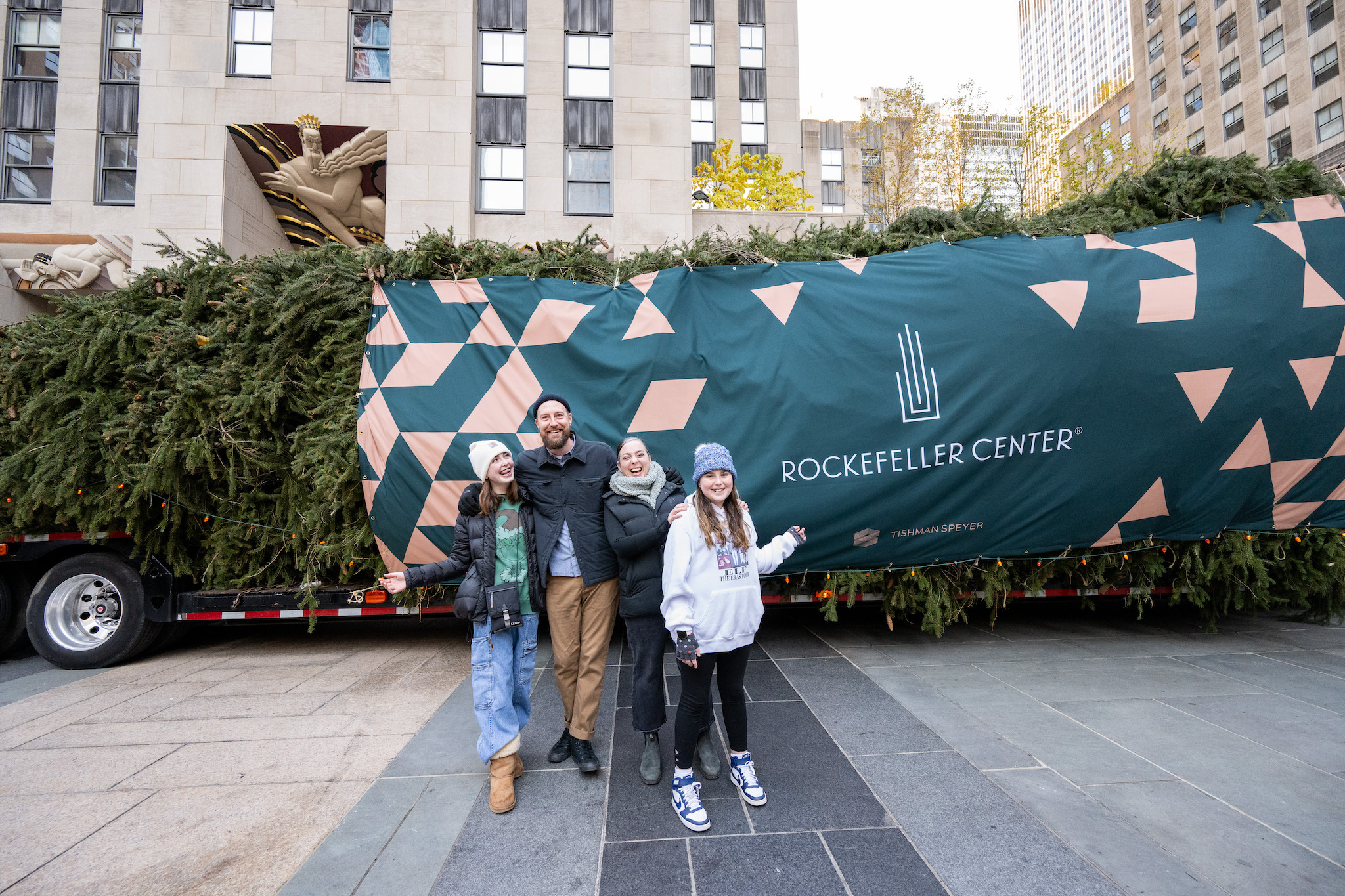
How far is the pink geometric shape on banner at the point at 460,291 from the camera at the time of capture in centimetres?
509

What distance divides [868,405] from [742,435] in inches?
40.1

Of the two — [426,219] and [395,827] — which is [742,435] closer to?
[395,827]

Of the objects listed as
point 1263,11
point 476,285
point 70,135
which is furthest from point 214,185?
point 1263,11

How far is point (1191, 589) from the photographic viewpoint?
5.12 meters

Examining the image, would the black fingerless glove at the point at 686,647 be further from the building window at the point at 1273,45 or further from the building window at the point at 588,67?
the building window at the point at 1273,45

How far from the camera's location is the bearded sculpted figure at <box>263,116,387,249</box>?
14.9m

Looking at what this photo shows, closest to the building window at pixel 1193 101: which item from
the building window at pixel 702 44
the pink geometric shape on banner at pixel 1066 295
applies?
the building window at pixel 702 44

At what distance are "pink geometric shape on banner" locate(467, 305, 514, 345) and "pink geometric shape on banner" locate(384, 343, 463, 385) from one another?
0.45ft

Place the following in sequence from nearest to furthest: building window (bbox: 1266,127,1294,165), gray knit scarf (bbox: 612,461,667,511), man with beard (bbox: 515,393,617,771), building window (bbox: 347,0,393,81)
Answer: gray knit scarf (bbox: 612,461,667,511), man with beard (bbox: 515,393,617,771), building window (bbox: 347,0,393,81), building window (bbox: 1266,127,1294,165)

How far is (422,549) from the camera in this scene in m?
4.90

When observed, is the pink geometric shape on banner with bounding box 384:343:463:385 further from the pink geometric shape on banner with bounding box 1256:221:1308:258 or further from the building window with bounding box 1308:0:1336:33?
the building window with bounding box 1308:0:1336:33

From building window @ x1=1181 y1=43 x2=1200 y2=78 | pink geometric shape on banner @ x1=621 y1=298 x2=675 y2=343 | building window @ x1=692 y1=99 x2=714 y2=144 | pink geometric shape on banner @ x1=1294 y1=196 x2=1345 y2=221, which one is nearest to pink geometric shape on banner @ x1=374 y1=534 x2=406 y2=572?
pink geometric shape on banner @ x1=621 y1=298 x2=675 y2=343

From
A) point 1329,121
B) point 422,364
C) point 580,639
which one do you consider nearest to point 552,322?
point 422,364

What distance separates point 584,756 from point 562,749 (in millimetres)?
214
